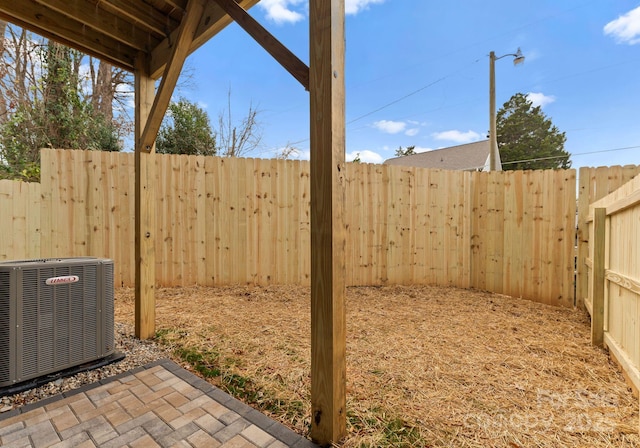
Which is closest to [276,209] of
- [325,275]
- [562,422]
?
[325,275]

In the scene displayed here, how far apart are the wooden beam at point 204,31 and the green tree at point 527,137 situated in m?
20.9

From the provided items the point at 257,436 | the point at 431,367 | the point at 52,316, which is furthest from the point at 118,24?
the point at 431,367

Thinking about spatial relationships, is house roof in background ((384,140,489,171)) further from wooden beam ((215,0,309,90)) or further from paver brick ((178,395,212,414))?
paver brick ((178,395,212,414))

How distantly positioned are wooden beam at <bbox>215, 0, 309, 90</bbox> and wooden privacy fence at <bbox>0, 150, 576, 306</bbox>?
8.41 ft

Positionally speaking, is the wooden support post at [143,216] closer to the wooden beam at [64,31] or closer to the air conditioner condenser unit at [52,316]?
the wooden beam at [64,31]

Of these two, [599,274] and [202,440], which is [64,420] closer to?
[202,440]

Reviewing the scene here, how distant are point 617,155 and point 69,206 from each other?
19.7 m

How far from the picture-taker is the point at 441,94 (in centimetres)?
1085

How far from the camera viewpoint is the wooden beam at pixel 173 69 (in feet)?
7.18

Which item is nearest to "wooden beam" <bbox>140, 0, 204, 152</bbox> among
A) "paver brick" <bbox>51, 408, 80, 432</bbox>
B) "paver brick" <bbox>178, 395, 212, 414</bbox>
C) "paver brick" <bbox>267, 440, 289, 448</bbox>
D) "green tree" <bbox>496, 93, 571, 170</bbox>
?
"paver brick" <bbox>51, 408, 80, 432</bbox>

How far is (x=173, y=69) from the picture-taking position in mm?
2316

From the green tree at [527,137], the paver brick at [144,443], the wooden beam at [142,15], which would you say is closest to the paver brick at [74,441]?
the paver brick at [144,443]

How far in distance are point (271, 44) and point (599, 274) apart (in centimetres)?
332

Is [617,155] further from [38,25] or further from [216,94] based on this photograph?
[38,25]
